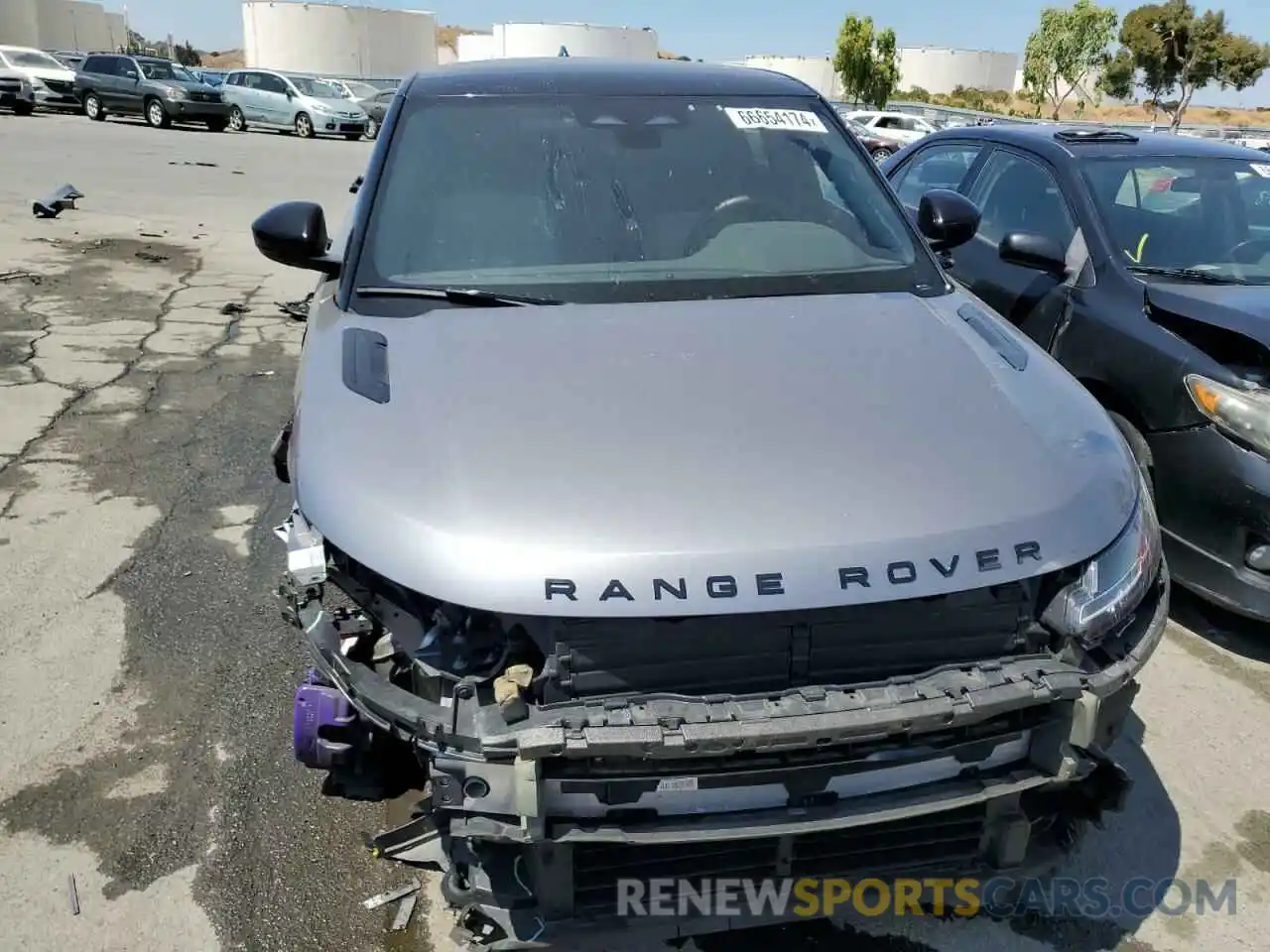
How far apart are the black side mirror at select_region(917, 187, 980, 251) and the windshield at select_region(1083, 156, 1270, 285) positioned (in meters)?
1.08

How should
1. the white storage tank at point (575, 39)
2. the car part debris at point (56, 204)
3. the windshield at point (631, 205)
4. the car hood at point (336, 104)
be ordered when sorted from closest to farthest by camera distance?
the windshield at point (631, 205) < the car part debris at point (56, 204) < the car hood at point (336, 104) < the white storage tank at point (575, 39)

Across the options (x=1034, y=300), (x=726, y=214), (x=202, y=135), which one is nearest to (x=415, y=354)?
(x=726, y=214)

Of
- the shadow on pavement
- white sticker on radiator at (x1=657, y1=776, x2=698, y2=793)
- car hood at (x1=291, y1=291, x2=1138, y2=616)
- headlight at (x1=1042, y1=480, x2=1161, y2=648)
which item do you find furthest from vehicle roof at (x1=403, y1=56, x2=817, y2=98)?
the shadow on pavement

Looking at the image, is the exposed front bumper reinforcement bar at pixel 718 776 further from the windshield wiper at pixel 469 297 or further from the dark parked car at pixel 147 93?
the dark parked car at pixel 147 93

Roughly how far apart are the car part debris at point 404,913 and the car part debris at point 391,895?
15mm

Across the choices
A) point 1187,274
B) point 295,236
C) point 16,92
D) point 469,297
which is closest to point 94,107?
point 16,92

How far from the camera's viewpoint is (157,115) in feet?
85.6

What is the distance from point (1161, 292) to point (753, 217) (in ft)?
6.21

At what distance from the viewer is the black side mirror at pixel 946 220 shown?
3752 mm

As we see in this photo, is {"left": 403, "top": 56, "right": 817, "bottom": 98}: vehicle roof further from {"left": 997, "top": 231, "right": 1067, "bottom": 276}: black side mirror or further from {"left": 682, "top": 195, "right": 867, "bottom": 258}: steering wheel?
{"left": 997, "top": 231, "right": 1067, "bottom": 276}: black side mirror

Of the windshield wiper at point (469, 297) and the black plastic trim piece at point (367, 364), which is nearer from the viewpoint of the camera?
the black plastic trim piece at point (367, 364)

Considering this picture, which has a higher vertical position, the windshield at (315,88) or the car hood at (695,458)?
the car hood at (695,458)

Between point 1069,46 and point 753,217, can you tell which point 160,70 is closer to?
point 753,217

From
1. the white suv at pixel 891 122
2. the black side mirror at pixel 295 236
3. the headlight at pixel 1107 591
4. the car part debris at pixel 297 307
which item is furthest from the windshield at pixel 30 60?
the headlight at pixel 1107 591
